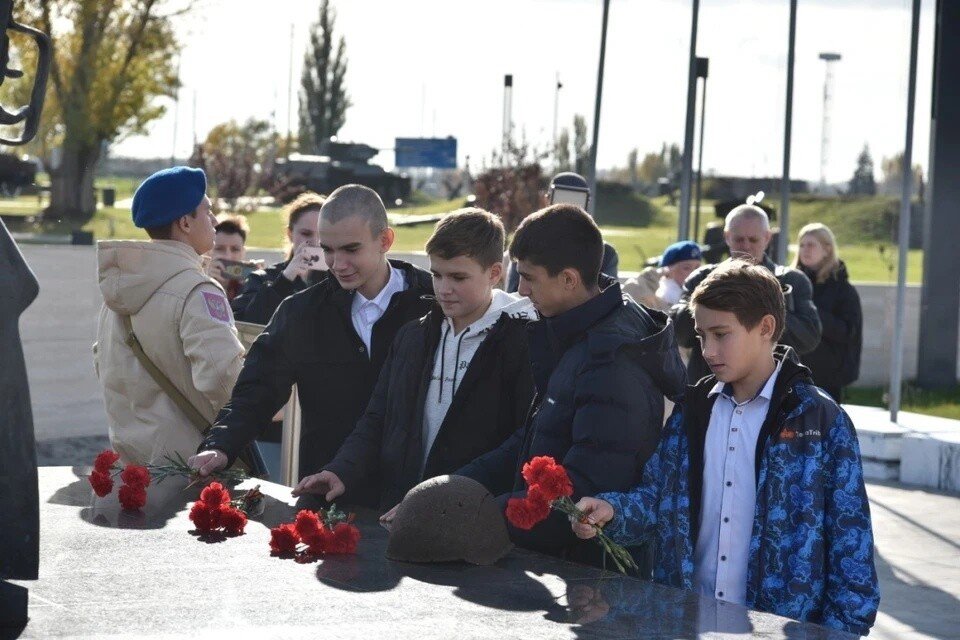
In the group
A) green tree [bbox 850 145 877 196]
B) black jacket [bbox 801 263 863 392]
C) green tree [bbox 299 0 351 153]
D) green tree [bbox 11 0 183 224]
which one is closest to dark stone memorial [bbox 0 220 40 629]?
black jacket [bbox 801 263 863 392]

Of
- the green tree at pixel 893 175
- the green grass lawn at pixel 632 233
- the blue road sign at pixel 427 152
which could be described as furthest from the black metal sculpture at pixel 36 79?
the blue road sign at pixel 427 152

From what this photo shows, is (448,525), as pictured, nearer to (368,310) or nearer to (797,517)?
(797,517)

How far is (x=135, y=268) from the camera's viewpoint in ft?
18.3

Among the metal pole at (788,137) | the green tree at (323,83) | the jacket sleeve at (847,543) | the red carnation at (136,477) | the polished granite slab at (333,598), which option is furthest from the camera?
the green tree at (323,83)

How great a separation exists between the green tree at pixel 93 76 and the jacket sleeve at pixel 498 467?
35.8 meters

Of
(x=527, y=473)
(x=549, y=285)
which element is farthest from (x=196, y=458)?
(x=527, y=473)

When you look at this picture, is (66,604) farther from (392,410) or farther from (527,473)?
(392,410)

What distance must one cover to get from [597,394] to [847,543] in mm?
727

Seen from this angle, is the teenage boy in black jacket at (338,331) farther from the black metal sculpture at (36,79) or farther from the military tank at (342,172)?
the military tank at (342,172)

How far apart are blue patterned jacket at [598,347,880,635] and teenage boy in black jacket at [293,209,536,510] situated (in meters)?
0.90

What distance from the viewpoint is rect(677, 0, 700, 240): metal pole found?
504 inches

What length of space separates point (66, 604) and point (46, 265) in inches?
859

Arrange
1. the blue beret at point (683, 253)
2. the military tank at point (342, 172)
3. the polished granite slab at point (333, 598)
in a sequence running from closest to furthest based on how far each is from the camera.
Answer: the polished granite slab at point (333, 598)
the blue beret at point (683, 253)
the military tank at point (342, 172)

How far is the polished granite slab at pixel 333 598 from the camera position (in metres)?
3.20
